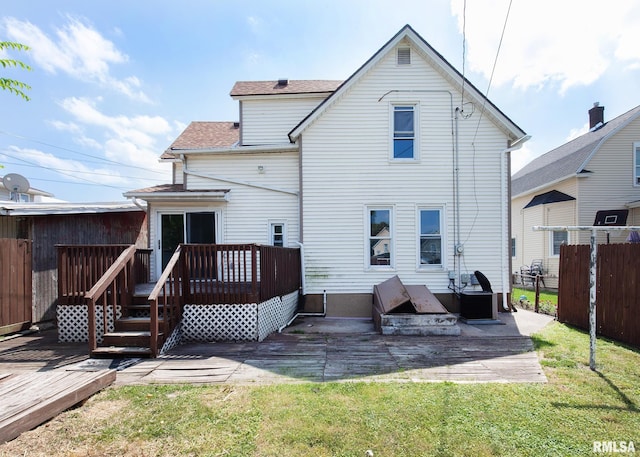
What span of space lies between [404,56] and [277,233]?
645 cm

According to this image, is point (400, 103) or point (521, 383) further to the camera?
point (400, 103)

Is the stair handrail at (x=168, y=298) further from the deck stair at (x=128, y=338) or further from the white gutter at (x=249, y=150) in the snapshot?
the white gutter at (x=249, y=150)

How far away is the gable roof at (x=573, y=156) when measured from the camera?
13.9 metres

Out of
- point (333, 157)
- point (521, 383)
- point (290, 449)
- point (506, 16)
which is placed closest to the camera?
point (290, 449)

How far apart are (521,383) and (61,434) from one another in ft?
18.4

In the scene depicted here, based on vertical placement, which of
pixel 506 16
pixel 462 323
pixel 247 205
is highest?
pixel 506 16

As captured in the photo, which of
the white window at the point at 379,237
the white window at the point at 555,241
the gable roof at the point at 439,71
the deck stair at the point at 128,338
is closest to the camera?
the deck stair at the point at 128,338

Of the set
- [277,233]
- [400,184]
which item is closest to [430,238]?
[400,184]

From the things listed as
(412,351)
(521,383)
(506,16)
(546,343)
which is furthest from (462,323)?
(506,16)

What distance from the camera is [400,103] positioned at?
Answer: 9.30 meters

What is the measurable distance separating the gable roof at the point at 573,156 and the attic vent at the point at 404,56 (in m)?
9.98

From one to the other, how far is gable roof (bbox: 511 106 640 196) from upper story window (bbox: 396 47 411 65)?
32.7 feet

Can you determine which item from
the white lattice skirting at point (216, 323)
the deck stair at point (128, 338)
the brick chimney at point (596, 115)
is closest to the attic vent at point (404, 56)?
the white lattice skirting at point (216, 323)

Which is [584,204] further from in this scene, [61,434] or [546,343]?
[61,434]
